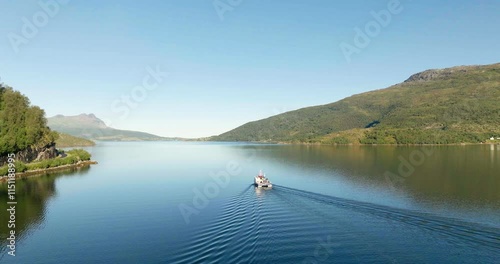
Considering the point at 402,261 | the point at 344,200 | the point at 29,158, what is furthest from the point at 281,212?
the point at 29,158

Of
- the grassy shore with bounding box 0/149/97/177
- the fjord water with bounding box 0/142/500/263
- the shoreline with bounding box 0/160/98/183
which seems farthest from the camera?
the grassy shore with bounding box 0/149/97/177

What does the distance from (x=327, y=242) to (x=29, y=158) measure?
105884 mm

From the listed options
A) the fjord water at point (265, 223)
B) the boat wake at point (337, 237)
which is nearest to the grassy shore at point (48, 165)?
the fjord water at point (265, 223)

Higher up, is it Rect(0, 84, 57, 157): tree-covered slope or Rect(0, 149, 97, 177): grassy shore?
Rect(0, 84, 57, 157): tree-covered slope

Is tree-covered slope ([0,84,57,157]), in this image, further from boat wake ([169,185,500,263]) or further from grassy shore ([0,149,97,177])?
boat wake ([169,185,500,263])

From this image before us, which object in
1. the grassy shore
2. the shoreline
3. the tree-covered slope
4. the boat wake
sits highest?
the tree-covered slope

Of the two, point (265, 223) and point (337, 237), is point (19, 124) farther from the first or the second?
point (337, 237)

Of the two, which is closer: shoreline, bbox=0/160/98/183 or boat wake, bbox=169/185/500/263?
boat wake, bbox=169/185/500/263

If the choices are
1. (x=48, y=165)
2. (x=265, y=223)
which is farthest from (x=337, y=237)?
(x=48, y=165)

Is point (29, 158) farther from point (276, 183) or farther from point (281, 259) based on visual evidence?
point (281, 259)

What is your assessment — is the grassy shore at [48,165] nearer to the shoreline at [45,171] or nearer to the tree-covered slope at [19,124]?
the shoreline at [45,171]

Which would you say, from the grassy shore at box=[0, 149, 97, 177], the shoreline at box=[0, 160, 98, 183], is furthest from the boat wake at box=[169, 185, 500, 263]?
the grassy shore at box=[0, 149, 97, 177]

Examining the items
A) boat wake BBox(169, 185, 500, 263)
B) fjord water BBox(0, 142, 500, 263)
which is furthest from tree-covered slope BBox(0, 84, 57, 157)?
boat wake BBox(169, 185, 500, 263)

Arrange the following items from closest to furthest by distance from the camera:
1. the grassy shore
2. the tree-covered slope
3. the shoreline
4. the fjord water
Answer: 1. the fjord water
2. the shoreline
3. the tree-covered slope
4. the grassy shore
